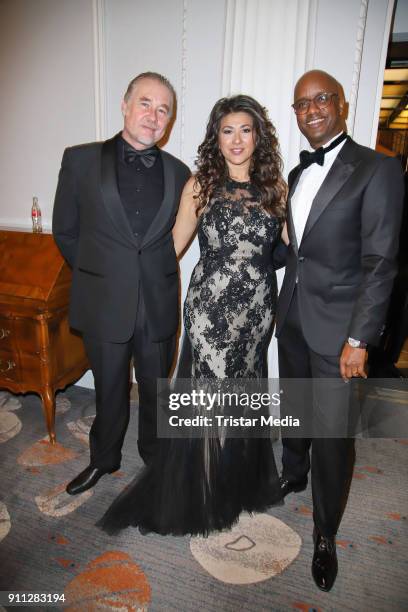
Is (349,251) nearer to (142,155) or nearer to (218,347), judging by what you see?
(218,347)

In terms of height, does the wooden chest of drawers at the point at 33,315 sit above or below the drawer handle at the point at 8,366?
above

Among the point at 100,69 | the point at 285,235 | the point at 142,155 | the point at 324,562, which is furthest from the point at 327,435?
the point at 100,69

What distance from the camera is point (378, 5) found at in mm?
2641

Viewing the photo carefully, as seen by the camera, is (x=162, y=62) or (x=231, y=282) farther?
(x=162, y=62)

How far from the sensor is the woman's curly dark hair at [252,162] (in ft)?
7.39

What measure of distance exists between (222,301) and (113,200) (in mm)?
813

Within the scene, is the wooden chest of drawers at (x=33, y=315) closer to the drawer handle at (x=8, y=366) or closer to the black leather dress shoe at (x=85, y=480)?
the drawer handle at (x=8, y=366)

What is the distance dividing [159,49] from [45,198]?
1.56 meters

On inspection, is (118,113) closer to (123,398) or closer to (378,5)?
(378,5)

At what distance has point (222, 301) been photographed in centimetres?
225

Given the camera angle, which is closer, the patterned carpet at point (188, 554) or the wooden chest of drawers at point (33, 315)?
the patterned carpet at point (188, 554)

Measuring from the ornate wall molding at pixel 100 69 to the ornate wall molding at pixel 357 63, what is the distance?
187 cm

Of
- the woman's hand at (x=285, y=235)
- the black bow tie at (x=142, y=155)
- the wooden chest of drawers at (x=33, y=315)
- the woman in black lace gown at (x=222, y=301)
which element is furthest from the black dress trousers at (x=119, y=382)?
the woman's hand at (x=285, y=235)

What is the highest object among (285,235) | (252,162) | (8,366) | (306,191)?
(252,162)
